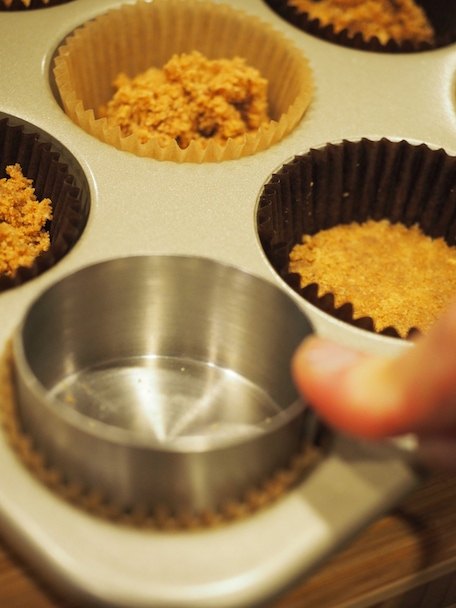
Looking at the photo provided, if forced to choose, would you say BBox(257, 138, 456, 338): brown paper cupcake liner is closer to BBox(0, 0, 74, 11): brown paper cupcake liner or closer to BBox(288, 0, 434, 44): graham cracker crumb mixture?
BBox(288, 0, 434, 44): graham cracker crumb mixture

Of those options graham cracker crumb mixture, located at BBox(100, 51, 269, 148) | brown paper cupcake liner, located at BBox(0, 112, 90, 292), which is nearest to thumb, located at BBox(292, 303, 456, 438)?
brown paper cupcake liner, located at BBox(0, 112, 90, 292)

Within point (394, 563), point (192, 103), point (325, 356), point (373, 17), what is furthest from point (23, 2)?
point (394, 563)

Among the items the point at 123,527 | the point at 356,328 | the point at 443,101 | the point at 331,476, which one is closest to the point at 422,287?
the point at 356,328

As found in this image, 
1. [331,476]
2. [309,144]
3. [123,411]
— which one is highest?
[309,144]

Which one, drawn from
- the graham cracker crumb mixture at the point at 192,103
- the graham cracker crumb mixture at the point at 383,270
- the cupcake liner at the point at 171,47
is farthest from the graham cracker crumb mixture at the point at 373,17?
the graham cracker crumb mixture at the point at 383,270

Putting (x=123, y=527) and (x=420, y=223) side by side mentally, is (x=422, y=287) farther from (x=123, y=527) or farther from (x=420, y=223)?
(x=123, y=527)

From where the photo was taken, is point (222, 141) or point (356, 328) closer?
A: point (356, 328)

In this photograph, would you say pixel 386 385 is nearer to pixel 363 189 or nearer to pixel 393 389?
pixel 393 389
